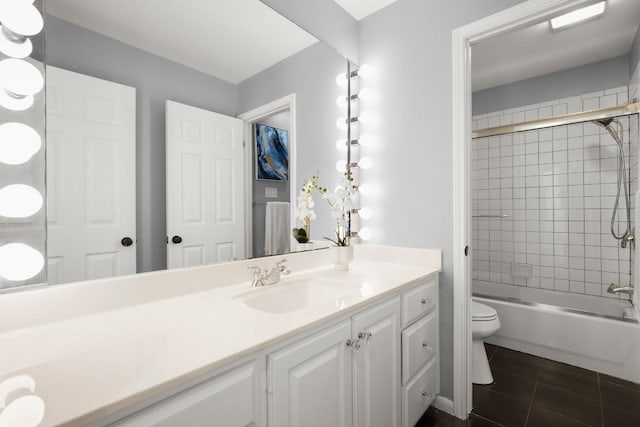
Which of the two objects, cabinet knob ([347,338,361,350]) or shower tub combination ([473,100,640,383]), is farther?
shower tub combination ([473,100,640,383])

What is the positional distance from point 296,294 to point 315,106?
109 centimetres

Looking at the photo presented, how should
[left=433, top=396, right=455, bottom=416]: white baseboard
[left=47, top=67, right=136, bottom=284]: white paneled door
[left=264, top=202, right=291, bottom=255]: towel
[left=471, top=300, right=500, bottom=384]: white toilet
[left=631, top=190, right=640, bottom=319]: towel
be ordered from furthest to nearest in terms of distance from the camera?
1. [left=631, top=190, right=640, bottom=319]: towel
2. [left=471, top=300, right=500, bottom=384]: white toilet
3. [left=433, top=396, right=455, bottom=416]: white baseboard
4. [left=264, top=202, right=291, bottom=255]: towel
5. [left=47, top=67, right=136, bottom=284]: white paneled door

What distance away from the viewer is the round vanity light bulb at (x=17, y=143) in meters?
0.83

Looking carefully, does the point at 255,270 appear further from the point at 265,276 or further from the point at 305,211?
the point at 305,211

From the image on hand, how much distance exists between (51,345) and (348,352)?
81 centimetres

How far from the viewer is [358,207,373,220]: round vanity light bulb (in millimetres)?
1997

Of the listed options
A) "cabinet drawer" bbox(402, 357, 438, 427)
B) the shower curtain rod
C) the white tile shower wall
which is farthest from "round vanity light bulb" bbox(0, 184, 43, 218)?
the white tile shower wall

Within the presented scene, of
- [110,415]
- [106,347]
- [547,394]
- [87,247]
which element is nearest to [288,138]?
[87,247]

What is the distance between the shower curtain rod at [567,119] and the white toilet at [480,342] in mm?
1784

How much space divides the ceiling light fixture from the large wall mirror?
175cm

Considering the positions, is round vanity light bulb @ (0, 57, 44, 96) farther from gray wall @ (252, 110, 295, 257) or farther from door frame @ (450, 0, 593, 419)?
door frame @ (450, 0, 593, 419)

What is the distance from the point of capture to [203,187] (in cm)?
127

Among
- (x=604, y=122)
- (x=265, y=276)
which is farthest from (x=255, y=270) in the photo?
(x=604, y=122)

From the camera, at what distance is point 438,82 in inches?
67.0
